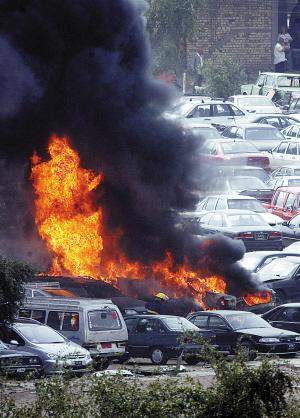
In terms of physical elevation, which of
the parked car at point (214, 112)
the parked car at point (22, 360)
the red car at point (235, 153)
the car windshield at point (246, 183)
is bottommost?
the parked car at point (22, 360)

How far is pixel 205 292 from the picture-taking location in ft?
88.4

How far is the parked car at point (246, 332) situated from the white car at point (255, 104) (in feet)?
76.2

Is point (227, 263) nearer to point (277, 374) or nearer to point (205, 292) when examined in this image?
point (205, 292)

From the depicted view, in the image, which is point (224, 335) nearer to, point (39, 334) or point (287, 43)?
point (39, 334)

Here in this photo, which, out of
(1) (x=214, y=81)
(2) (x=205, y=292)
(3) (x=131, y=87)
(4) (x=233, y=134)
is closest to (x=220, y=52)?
(1) (x=214, y=81)

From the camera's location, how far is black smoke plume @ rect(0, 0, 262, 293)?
93.6 ft

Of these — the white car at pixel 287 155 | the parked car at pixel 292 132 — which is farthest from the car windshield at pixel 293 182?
the parked car at pixel 292 132

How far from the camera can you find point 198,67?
2064 inches

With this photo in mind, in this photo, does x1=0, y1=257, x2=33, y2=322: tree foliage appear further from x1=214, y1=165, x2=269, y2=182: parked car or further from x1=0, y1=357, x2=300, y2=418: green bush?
x1=214, y1=165, x2=269, y2=182: parked car

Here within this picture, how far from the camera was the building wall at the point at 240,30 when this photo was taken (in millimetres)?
52906

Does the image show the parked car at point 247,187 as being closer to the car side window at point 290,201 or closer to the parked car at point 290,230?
the car side window at point 290,201

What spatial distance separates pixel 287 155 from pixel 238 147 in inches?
71.9

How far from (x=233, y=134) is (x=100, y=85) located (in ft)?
46.3

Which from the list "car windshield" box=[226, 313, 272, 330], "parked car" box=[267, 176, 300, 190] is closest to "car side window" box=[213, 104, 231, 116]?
"parked car" box=[267, 176, 300, 190]
